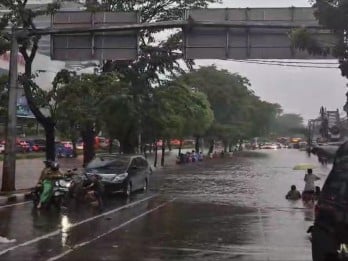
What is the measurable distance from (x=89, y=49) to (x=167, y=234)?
11.0 metres

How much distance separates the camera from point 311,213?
18.0 m

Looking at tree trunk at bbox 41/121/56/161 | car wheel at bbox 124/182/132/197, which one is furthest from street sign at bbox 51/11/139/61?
car wheel at bbox 124/182/132/197

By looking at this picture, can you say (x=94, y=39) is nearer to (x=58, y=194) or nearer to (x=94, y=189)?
(x=94, y=189)

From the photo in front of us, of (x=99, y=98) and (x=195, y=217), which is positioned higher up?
(x=99, y=98)

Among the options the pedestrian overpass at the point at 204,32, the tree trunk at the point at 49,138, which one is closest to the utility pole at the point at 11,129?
the pedestrian overpass at the point at 204,32

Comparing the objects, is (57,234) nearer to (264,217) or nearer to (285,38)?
(264,217)

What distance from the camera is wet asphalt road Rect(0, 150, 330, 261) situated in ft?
33.4

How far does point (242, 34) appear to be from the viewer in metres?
20.4

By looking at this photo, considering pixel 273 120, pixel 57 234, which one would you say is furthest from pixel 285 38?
pixel 273 120

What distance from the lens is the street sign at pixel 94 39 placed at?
21.3 meters

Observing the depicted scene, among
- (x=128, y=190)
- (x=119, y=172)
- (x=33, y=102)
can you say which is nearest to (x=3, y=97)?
(x=33, y=102)

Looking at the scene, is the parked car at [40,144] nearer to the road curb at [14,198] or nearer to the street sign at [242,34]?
the road curb at [14,198]

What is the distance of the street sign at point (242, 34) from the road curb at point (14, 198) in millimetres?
7448

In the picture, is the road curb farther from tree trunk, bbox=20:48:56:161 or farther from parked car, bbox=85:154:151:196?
tree trunk, bbox=20:48:56:161
